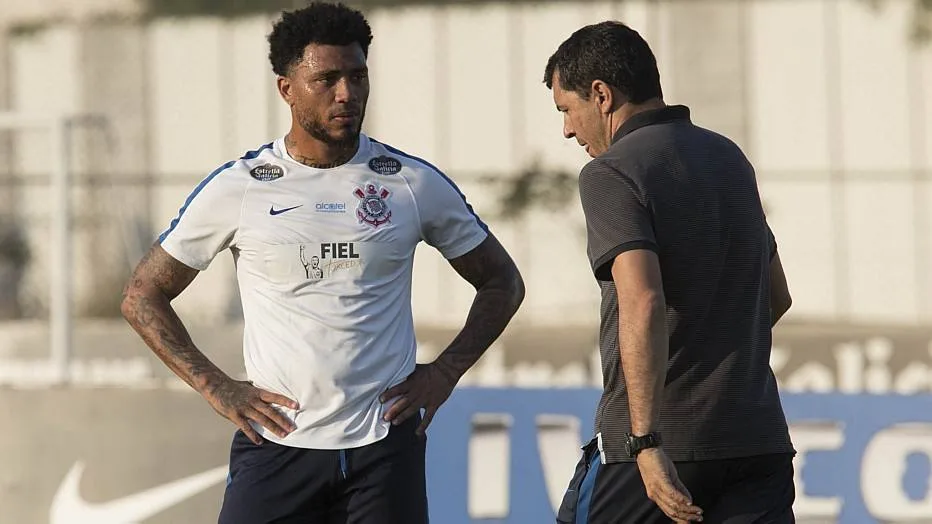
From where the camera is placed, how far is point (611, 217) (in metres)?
3.11

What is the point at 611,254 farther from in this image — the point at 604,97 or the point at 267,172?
the point at 267,172

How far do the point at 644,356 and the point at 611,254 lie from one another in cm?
22

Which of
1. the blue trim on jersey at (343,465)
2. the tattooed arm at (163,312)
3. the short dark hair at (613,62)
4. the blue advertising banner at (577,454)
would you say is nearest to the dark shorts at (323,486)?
the blue trim on jersey at (343,465)

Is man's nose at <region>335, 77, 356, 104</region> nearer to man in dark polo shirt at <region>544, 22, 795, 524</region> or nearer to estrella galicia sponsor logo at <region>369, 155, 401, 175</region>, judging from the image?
estrella galicia sponsor logo at <region>369, 155, 401, 175</region>

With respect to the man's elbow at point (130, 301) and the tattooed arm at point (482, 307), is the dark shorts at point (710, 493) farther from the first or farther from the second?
the man's elbow at point (130, 301)

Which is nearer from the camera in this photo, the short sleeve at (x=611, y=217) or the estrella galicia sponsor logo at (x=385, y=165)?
the short sleeve at (x=611, y=217)

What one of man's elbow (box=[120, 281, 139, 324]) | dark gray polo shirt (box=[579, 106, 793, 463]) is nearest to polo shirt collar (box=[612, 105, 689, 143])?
dark gray polo shirt (box=[579, 106, 793, 463])

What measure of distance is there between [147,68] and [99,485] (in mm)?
7289

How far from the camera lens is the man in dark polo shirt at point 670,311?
3080 mm

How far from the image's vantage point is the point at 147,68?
13.0 m

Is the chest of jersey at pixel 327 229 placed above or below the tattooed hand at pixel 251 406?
above

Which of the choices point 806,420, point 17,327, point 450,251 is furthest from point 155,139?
point 450,251

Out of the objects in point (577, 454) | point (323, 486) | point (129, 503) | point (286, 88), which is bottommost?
point (129, 503)

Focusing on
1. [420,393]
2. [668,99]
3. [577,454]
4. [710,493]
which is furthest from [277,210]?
[668,99]
